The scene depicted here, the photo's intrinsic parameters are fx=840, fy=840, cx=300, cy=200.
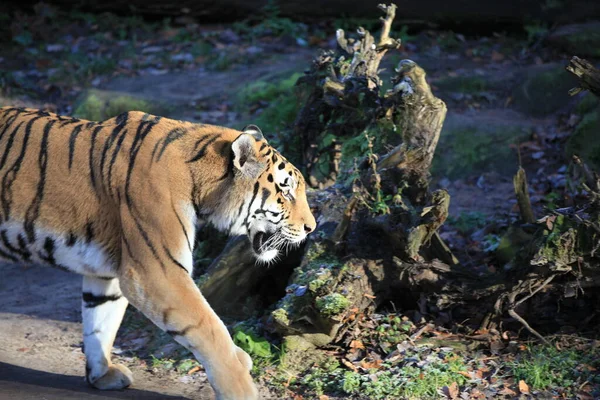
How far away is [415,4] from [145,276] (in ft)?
27.1

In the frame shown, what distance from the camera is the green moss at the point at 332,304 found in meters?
5.34

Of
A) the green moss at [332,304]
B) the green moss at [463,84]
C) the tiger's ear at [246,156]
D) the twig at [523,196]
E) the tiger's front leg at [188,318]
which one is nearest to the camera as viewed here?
the tiger's front leg at [188,318]

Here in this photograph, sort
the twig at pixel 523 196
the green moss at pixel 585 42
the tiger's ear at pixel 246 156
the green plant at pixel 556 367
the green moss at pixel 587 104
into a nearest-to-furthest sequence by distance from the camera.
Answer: the tiger's ear at pixel 246 156 < the green plant at pixel 556 367 < the twig at pixel 523 196 < the green moss at pixel 587 104 < the green moss at pixel 585 42

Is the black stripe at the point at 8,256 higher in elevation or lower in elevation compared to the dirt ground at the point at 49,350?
higher

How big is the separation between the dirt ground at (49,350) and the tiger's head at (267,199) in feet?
3.51

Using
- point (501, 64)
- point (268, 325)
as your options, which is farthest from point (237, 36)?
point (268, 325)

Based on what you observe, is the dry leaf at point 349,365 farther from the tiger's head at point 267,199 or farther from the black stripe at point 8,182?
the black stripe at point 8,182

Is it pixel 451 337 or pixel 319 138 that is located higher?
pixel 319 138

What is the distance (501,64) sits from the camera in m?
11.0

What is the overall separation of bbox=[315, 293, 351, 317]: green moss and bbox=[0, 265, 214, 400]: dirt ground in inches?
34.8

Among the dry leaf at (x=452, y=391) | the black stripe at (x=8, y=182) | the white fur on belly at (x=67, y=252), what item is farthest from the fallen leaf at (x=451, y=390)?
the black stripe at (x=8, y=182)

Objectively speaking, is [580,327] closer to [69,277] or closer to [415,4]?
[69,277]

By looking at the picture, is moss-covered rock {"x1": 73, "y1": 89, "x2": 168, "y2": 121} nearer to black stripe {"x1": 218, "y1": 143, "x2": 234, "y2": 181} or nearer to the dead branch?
black stripe {"x1": 218, "y1": 143, "x2": 234, "y2": 181}

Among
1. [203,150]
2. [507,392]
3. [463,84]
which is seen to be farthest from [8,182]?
[463,84]
